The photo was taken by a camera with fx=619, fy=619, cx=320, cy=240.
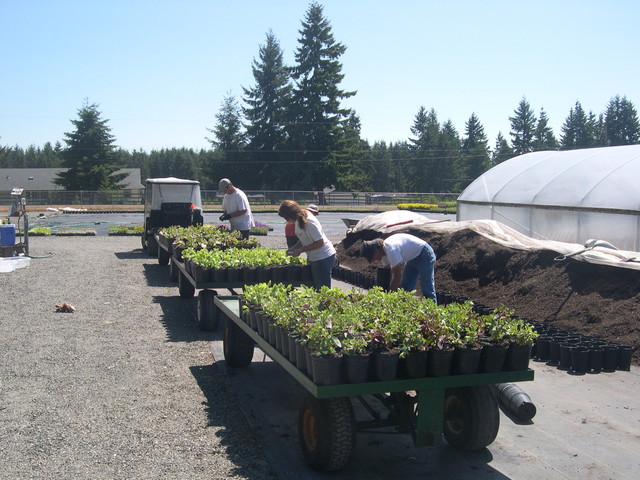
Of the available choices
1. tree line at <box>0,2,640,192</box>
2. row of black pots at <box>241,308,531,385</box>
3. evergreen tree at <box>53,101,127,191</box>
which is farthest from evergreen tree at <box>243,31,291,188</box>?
row of black pots at <box>241,308,531,385</box>

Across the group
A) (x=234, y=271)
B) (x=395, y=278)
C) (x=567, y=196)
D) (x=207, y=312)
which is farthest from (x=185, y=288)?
(x=567, y=196)

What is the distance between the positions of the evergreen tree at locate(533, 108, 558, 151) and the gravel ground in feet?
294

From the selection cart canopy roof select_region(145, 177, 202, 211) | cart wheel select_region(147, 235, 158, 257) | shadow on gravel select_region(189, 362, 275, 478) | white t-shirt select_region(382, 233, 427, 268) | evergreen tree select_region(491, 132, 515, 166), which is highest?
evergreen tree select_region(491, 132, 515, 166)

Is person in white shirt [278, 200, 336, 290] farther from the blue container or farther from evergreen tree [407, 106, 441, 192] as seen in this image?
evergreen tree [407, 106, 441, 192]

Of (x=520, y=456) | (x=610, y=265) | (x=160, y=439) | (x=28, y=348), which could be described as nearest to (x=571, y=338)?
(x=610, y=265)

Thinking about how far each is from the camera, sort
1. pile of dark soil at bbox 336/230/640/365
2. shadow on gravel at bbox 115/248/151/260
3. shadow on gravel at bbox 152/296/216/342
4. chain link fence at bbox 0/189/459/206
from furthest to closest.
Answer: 1. chain link fence at bbox 0/189/459/206
2. shadow on gravel at bbox 115/248/151/260
3. shadow on gravel at bbox 152/296/216/342
4. pile of dark soil at bbox 336/230/640/365

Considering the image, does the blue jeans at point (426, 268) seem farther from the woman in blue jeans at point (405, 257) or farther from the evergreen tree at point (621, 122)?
the evergreen tree at point (621, 122)

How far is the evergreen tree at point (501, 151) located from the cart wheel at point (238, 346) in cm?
8973

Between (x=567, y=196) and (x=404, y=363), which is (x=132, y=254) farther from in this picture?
(x=404, y=363)

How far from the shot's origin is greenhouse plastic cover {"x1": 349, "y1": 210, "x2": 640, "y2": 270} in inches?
392

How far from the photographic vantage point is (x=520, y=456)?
507 centimetres

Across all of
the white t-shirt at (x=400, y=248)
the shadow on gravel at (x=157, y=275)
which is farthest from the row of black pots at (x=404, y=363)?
the shadow on gravel at (x=157, y=275)

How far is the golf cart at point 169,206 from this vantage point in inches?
695

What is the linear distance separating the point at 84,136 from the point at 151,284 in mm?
54756
